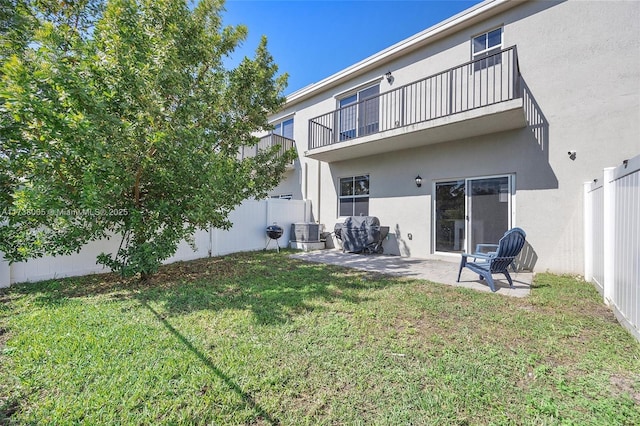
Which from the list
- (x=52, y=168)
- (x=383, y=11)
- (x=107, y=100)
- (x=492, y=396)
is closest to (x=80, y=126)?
(x=107, y=100)

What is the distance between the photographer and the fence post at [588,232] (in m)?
5.27

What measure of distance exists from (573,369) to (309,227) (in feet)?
27.6

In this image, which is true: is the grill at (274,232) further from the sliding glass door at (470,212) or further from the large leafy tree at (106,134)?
the sliding glass door at (470,212)

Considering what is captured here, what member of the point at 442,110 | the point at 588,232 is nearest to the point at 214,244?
the point at 442,110

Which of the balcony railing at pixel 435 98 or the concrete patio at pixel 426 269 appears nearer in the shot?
the concrete patio at pixel 426 269

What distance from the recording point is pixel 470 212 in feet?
24.7

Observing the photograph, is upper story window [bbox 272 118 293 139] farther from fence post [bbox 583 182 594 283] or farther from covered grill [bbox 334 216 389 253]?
fence post [bbox 583 182 594 283]

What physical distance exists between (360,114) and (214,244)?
22.9 feet

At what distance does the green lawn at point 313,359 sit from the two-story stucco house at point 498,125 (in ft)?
9.89

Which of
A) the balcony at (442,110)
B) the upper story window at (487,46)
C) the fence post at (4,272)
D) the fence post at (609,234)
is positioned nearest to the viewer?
the fence post at (609,234)

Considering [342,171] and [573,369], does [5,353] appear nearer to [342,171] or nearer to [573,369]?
[573,369]

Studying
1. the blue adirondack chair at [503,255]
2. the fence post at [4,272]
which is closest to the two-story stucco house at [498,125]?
the blue adirondack chair at [503,255]

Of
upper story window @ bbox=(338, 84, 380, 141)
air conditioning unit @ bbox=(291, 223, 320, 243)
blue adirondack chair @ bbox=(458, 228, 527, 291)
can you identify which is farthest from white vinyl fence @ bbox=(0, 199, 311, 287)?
blue adirondack chair @ bbox=(458, 228, 527, 291)

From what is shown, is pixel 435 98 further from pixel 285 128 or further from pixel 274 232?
pixel 285 128
